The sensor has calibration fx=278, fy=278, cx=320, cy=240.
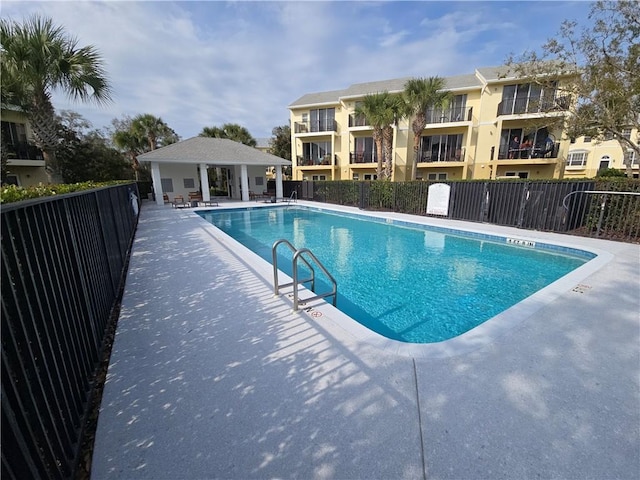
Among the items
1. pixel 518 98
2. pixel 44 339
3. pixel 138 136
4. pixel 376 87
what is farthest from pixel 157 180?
pixel 518 98

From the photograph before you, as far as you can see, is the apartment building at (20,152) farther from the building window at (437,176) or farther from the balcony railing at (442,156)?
the building window at (437,176)

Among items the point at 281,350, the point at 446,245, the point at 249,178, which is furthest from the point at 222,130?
the point at 281,350

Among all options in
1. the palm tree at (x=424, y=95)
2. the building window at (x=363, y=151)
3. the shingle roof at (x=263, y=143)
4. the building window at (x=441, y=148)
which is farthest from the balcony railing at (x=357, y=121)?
the shingle roof at (x=263, y=143)

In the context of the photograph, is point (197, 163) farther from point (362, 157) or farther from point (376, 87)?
point (376, 87)

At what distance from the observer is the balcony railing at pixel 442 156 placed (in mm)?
23047

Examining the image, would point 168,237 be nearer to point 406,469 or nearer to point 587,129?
point 406,469

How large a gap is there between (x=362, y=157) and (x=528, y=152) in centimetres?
1296

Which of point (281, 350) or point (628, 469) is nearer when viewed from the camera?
point (628, 469)

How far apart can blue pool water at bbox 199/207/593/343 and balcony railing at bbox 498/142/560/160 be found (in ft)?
49.0

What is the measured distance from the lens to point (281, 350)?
3.20m

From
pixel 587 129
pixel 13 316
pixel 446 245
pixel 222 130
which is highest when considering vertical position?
pixel 222 130

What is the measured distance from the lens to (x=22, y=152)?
1730 centimetres

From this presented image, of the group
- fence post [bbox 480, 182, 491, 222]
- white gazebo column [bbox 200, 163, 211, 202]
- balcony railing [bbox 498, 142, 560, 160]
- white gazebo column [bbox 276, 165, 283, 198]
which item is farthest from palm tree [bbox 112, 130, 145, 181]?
balcony railing [bbox 498, 142, 560, 160]

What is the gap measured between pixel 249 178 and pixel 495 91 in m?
21.4
